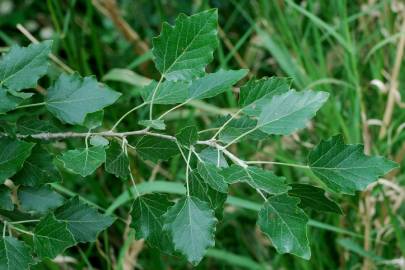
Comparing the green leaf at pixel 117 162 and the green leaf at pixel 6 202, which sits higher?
the green leaf at pixel 6 202

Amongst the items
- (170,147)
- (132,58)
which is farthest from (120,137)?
(132,58)

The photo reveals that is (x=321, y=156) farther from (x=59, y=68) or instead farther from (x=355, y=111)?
(x=59, y=68)

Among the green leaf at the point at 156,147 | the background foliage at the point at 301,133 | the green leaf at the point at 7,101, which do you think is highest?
the green leaf at the point at 7,101

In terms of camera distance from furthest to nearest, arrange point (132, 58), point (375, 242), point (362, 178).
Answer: point (132, 58) → point (375, 242) → point (362, 178)

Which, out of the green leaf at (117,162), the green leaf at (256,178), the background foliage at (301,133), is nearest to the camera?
the green leaf at (256,178)

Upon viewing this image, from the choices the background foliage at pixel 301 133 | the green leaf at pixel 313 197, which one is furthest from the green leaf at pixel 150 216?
the background foliage at pixel 301 133

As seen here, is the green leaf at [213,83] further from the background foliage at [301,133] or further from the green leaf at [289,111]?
the background foliage at [301,133]

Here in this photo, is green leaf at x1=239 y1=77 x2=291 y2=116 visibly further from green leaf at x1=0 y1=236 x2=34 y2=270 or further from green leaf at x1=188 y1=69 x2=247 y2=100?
green leaf at x1=0 y1=236 x2=34 y2=270
